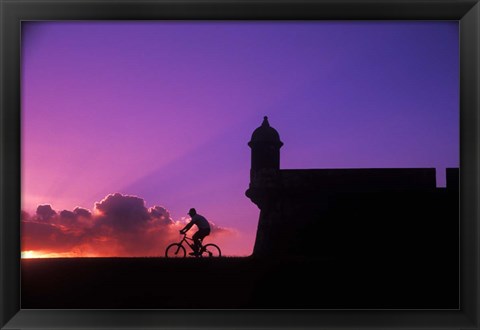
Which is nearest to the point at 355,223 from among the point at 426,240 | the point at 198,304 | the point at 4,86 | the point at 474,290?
the point at 426,240

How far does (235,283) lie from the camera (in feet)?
21.0

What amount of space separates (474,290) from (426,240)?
7.55m

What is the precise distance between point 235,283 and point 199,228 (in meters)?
2.56

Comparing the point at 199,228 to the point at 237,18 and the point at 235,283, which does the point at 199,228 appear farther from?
the point at 237,18

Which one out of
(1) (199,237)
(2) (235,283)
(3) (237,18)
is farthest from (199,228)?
(3) (237,18)

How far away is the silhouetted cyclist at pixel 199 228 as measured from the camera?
8.66m

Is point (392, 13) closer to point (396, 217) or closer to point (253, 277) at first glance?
Result: point (253, 277)

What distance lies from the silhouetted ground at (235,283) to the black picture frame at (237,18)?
0.62 feet

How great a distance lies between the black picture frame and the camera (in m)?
3.61

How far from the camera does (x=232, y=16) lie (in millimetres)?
3717

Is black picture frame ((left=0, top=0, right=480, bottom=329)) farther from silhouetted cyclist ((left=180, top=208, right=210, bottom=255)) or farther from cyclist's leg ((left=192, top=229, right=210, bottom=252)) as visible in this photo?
cyclist's leg ((left=192, top=229, right=210, bottom=252))

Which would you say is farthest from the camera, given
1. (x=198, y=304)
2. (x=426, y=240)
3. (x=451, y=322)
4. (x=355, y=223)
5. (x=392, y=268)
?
(x=355, y=223)

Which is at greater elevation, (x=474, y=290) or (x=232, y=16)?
(x=232, y=16)

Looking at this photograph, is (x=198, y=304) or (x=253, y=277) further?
(x=253, y=277)
